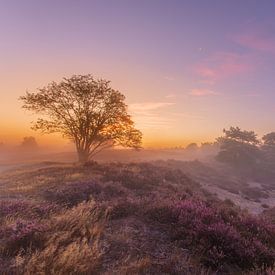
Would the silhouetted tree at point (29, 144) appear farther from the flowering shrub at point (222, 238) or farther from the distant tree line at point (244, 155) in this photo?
the flowering shrub at point (222, 238)

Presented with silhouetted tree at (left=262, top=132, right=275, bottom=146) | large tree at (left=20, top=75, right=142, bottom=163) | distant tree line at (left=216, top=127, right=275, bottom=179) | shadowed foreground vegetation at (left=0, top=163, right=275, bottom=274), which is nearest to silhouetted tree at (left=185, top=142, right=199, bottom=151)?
silhouetted tree at (left=262, top=132, right=275, bottom=146)

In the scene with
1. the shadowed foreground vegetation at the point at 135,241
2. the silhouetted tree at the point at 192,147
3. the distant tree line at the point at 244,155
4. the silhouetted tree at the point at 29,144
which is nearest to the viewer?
the shadowed foreground vegetation at the point at 135,241

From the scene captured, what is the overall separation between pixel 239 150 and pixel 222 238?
61.4 m

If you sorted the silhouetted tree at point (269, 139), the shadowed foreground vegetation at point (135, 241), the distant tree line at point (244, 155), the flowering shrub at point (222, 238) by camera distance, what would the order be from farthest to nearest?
the silhouetted tree at point (269, 139), the distant tree line at point (244, 155), the flowering shrub at point (222, 238), the shadowed foreground vegetation at point (135, 241)

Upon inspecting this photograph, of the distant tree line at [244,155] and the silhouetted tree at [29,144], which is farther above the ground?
the silhouetted tree at [29,144]

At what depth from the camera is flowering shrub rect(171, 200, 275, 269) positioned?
288 inches

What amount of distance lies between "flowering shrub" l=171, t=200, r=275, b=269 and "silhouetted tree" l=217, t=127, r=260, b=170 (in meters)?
57.2

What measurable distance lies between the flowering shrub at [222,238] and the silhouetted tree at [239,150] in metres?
57.2

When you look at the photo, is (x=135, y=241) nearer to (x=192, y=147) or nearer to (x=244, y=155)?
(x=244, y=155)

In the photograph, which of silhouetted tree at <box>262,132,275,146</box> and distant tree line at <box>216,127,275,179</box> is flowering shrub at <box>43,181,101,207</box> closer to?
distant tree line at <box>216,127,275,179</box>

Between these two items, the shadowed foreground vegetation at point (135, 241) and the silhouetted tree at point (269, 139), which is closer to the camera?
the shadowed foreground vegetation at point (135, 241)

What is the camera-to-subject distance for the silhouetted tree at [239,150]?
65188 mm

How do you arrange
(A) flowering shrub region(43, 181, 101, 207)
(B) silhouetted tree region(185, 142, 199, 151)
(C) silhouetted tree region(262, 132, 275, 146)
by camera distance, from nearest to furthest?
(A) flowering shrub region(43, 181, 101, 207), (C) silhouetted tree region(262, 132, 275, 146), (B) silhouetted tree region(185, 142, 199, 151)

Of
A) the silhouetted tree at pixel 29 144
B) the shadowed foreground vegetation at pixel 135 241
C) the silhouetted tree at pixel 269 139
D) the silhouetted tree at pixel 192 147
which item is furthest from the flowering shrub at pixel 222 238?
the silhouetted tree at pixel 192 147
